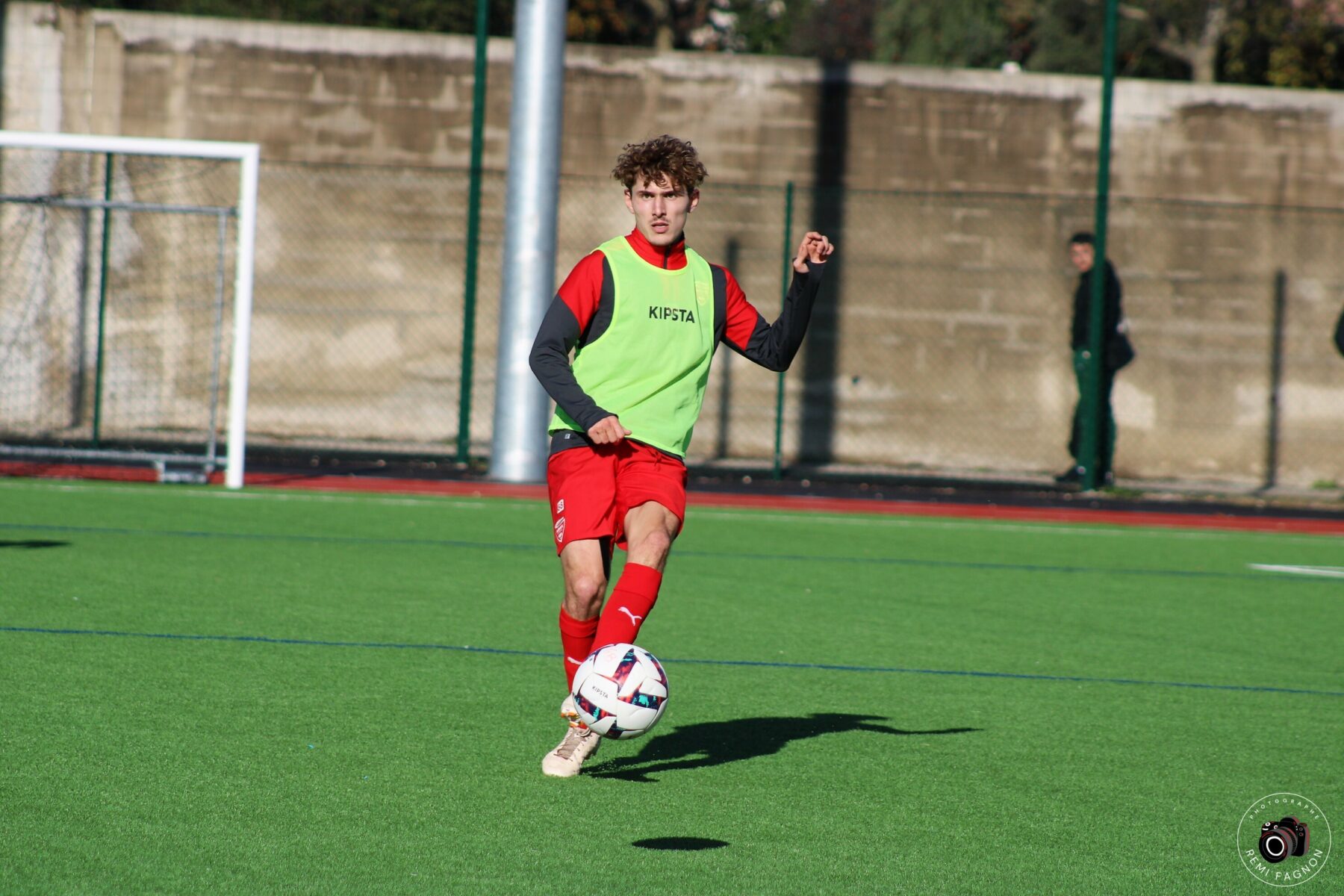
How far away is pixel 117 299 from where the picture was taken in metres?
15.9

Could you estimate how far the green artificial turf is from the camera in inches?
146

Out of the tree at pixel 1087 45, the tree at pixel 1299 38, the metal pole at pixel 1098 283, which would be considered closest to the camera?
the metal pole at pixel 1098 283

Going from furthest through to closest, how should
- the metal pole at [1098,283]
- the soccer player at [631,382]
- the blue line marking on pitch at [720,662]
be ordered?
the metal pole at [1098,283] → the blue line marking on pitch at [720,662] → the soccer player at [631,382]

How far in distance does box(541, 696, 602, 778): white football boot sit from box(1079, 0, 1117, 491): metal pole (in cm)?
1059

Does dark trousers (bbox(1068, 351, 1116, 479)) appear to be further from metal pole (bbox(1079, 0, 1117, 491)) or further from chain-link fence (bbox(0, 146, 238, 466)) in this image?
chain-link fence (bbox(0, 146, 238, 466))

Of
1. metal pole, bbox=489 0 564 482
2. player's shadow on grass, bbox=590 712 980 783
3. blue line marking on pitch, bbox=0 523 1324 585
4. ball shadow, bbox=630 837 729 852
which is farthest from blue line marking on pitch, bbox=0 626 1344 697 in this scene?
metal pole, bbox=489 0 564 482

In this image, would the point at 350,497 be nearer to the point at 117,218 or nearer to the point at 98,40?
the point at 117,218

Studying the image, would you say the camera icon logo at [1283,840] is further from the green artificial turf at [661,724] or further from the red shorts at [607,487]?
the red shorts at [607,487]

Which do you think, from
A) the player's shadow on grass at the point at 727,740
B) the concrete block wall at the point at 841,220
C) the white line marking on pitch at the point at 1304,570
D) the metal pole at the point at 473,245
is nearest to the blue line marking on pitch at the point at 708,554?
the white line marking on pitch at the point at 1304,570

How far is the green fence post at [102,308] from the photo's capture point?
14409mm

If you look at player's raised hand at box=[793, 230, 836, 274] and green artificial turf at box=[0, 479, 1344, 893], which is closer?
green artificial turf at box=[0, 479, 1344, 893]

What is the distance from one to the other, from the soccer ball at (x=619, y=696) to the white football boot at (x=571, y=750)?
10 centimetres

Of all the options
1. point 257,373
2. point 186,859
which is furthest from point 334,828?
point 257,373

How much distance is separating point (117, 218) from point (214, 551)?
8.32 m
